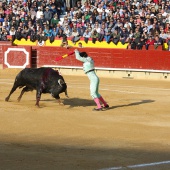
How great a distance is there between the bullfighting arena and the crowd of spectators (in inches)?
227

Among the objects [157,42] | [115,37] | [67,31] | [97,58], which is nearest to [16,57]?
[67,31]

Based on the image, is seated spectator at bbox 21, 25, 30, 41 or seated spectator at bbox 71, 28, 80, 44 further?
seated spectator at bbox 21, 25, 30, 41

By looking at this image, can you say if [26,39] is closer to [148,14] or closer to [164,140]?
[148,14]

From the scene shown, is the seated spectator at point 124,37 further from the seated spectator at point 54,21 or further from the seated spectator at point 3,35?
the seated spectator at point 3,35

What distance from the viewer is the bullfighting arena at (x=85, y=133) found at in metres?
9.10

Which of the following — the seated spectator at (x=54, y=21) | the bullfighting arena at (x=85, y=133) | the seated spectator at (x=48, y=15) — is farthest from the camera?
the seated spectator at (x=48, y=15)

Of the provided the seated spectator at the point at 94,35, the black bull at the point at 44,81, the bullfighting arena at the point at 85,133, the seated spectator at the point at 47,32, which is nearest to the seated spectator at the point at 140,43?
the seated spectator at the point at 94,35

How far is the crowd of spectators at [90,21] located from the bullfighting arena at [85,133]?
578cm

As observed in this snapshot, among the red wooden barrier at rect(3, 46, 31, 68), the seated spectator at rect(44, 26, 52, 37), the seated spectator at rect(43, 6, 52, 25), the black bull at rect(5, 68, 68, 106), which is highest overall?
the seated spectator at rect(43, 6, 52, 25)

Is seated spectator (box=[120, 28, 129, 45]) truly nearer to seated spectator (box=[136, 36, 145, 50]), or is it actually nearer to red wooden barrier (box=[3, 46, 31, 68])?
seated spectator (box=[136, 36, 145, 50])

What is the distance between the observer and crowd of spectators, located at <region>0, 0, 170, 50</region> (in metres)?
25.0

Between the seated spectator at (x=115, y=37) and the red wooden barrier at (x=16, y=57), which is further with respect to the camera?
the red wooden barrier at (x=16, y=57)

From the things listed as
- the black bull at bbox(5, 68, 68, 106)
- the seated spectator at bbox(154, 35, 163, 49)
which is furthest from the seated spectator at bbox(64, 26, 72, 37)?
the black bull at bbox(5, 68, 68, 106)

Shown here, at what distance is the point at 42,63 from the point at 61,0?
4.70 meters
